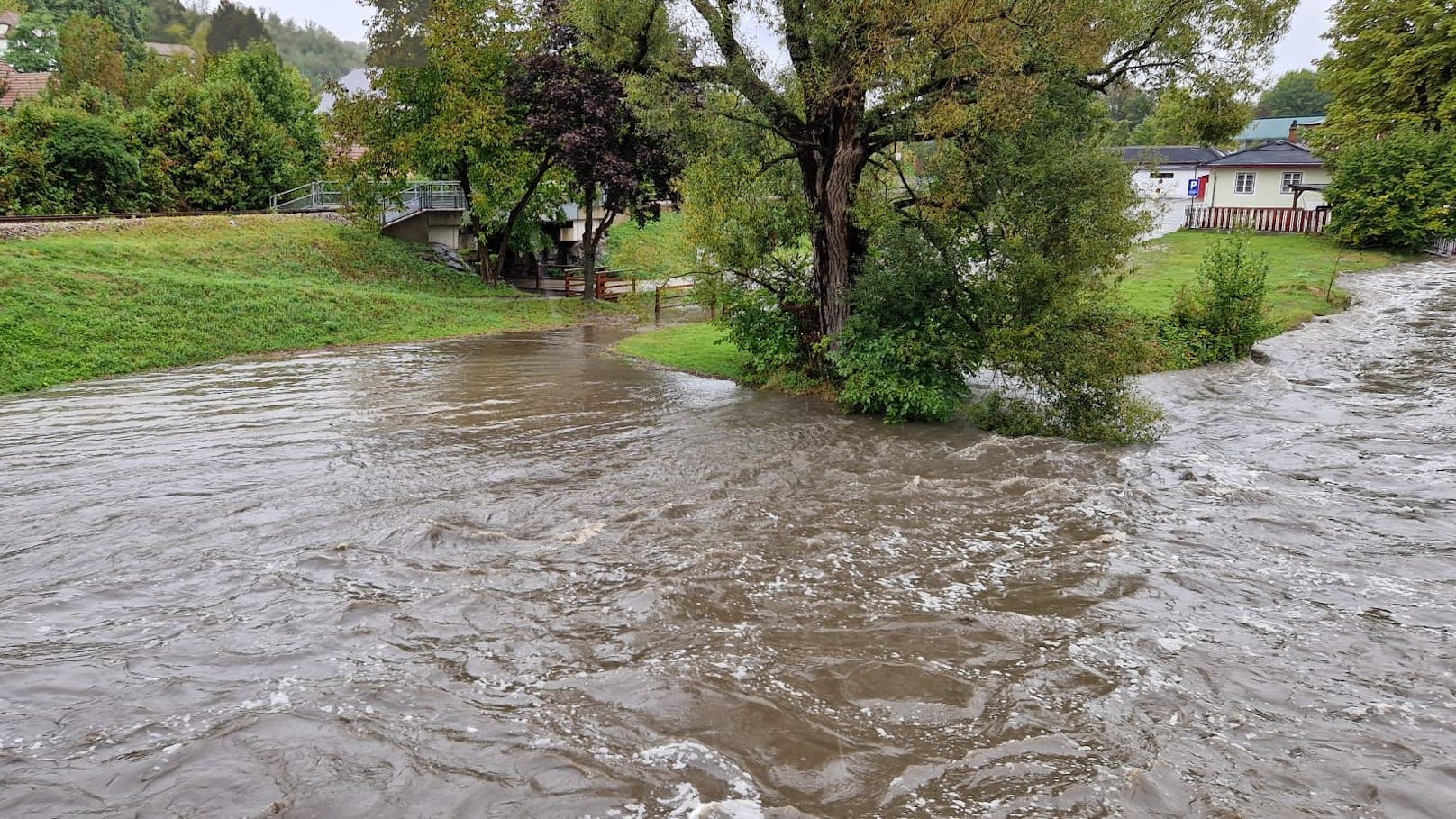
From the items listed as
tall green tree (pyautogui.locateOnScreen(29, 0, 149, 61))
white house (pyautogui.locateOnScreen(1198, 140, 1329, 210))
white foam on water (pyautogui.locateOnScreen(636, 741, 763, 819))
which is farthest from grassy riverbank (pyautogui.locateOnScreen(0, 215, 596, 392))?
tall green tree (pyautogui.locateOnScreen(29, 0, 149, 61))

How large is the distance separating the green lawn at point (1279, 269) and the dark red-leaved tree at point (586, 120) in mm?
13216

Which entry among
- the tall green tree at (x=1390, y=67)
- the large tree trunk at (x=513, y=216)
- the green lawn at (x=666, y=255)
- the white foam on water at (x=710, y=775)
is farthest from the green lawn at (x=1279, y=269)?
Answer: the large tree trunk at (x=513, y=216)

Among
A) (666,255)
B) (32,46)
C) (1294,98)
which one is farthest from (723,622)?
(1294,98)

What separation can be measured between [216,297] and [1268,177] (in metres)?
42.1

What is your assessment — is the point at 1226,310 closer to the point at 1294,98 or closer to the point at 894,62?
the point at 894,62

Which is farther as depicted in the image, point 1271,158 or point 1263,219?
point 1271,158

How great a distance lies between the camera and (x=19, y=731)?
527 cm

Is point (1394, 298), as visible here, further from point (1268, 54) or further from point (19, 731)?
point (19, 731)

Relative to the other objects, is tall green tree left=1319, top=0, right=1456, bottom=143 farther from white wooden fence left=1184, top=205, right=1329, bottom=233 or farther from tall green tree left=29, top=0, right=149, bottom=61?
tall green tree left=29, top=0, right=149, bottom=61

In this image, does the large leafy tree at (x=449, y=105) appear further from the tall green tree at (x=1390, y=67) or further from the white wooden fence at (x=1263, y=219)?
the tall green tree at (x=1390, y=67)

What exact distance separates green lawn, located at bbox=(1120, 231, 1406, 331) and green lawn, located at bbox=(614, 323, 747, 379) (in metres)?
8.78

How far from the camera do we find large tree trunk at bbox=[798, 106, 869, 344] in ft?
46.8

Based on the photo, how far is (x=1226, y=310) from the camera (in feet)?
57.9

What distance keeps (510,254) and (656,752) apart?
31895mm
